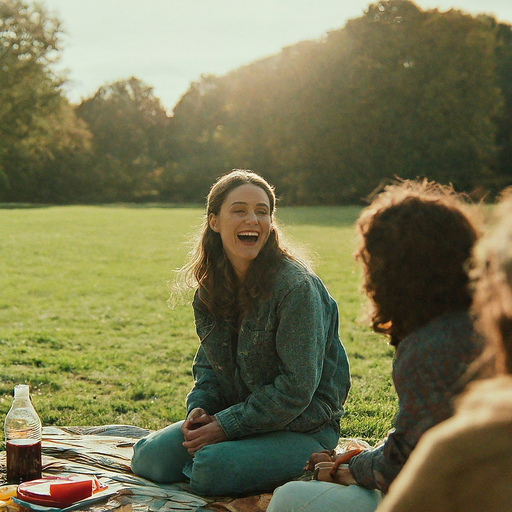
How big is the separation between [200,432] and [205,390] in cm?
40

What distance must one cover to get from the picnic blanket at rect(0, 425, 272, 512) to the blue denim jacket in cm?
36

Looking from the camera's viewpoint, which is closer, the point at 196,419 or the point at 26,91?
the point at 196,419

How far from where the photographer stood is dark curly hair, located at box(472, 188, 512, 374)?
3.48 feet

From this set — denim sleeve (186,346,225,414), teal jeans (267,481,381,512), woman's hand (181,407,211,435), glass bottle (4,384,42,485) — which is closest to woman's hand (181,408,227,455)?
woman's hand (181,407,211,435)

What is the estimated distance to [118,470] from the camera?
12.9 ft

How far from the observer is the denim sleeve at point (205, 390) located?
3.89 meters

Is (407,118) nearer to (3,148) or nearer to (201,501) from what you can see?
(3,148)

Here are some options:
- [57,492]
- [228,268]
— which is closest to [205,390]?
[228,268]

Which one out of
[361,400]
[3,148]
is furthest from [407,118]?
[361,400]

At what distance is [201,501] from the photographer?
346cm

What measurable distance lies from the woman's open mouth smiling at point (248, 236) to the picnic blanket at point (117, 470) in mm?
1332

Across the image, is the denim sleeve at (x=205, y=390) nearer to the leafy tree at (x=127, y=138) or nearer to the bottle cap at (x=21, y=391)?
the bottle cap at (x=21, y=391)

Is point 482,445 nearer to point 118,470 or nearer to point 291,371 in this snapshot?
point 291,371

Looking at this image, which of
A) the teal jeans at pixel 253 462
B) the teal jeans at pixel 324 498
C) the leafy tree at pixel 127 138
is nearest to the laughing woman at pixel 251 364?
the teal jeans at pixel 253 462
